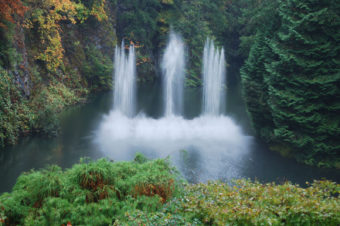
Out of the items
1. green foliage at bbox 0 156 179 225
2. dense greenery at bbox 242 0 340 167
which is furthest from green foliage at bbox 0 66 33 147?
dense greenery at bbox 242 0 340 167

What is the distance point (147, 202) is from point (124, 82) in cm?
2097

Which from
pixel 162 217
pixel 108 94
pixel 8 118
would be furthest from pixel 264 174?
pixel 108 94

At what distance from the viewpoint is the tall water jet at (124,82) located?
23495mm

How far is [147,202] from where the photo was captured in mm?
5270

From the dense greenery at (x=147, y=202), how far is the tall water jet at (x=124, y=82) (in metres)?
16.0

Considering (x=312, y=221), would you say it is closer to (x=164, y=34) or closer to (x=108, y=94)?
(x=108, y=94)

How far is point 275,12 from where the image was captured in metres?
15.9

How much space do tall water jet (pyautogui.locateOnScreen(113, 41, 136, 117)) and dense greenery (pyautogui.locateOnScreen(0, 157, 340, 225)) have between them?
1598 centimetres

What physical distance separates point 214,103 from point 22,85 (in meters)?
13.3

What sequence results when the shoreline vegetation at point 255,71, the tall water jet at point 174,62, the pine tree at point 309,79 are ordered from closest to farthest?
1. the pine tree at point 309,79
2. the shoreline vegetation at point 255,71
3. the tall water jet at point 174,62

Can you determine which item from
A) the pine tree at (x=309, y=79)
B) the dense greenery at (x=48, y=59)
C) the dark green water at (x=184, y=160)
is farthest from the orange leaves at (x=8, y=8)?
the pine tree at (x=309, y=79)

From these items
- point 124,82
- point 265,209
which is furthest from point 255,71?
point 265,209

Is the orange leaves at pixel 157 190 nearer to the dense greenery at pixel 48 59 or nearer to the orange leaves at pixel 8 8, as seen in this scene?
the dense greenery at pixel 48 59

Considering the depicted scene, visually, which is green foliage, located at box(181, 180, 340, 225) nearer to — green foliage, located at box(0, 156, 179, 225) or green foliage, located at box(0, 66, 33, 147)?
green foliage, located at box(0, 156, 179, 225)
